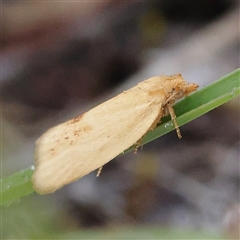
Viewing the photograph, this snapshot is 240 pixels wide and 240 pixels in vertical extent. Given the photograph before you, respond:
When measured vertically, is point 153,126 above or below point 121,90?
below

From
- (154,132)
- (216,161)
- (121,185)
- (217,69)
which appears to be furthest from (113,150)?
(217,69)

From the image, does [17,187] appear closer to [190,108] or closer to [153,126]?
[153,126]

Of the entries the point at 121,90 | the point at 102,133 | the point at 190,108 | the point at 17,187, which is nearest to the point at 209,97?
the point at 190,108

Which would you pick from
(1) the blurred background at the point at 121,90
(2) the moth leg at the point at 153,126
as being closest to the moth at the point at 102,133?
(2) the moth leg at the point at 153,126

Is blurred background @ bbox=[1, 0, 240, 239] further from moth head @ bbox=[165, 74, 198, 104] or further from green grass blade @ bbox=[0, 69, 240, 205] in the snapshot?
moth head @ bbox=[165, 74, 198, 104]

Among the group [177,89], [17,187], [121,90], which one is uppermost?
Result: [121,90]
